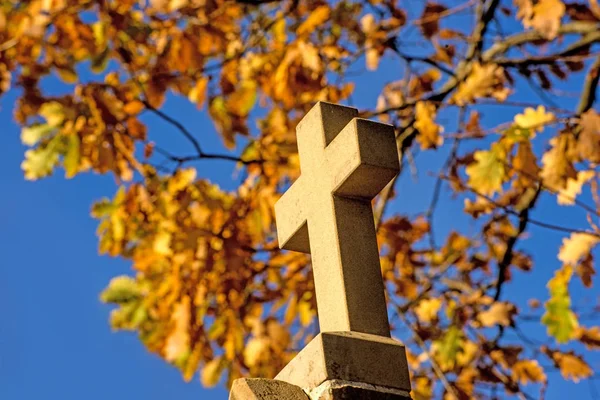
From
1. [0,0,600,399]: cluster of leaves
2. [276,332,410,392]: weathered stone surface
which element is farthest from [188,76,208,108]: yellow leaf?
[276,332,410,392]: weathered stone surface

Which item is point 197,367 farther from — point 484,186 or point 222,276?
point 484,186

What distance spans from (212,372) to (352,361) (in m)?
4.53

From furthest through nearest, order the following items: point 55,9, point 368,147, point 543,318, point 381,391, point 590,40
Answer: point 55,9 → point 543,318 → point 590,40 → point 368,147 → point 381,391

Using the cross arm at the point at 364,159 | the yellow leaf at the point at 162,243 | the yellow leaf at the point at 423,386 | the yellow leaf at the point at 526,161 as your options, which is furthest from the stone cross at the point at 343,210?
the yellow leaf at the point at 423,386

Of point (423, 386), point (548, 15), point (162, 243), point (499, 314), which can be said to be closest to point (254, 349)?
point (162, 243)

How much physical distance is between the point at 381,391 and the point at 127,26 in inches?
167

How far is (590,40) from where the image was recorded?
4738 mm

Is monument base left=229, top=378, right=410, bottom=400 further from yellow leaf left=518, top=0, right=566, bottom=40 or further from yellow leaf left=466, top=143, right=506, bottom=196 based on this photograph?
yellow leaf left=466, top=143, right=506, bottom=196

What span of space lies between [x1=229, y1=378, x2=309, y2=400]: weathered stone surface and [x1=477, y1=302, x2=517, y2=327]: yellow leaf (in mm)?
3570

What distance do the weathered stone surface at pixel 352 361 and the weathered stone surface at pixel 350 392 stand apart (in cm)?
1

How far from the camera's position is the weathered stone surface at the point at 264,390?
2008 millimetres

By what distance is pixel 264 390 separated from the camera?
2027 millimetres

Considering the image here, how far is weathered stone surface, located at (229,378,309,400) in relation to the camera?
2008 millimetres

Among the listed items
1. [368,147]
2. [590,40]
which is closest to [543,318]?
[590,40]
